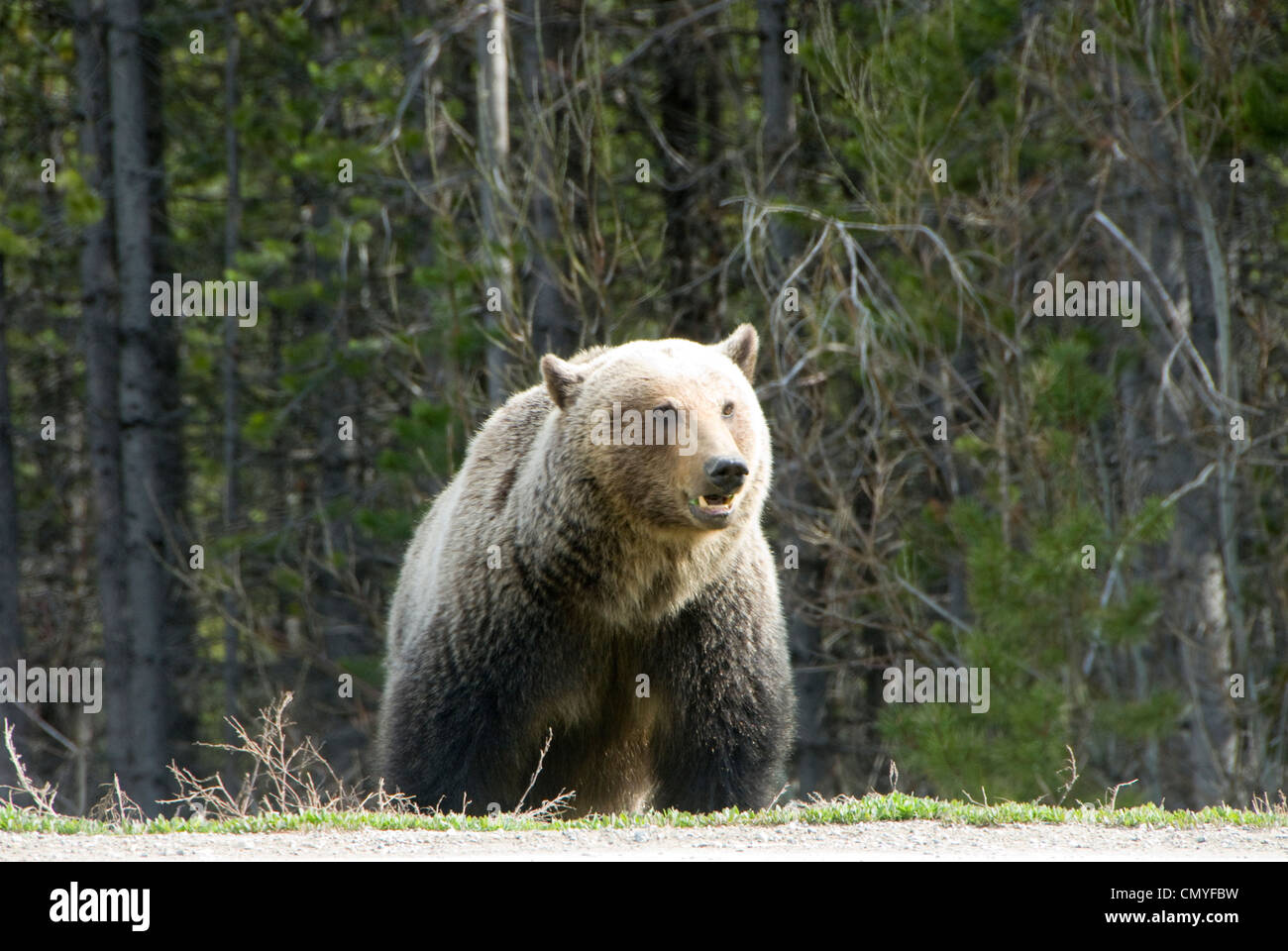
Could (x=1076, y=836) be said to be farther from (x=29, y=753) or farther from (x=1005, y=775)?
(x=29, y=753)

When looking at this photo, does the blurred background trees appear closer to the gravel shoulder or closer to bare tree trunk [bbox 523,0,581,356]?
bare tree trunk [bbox 523,0,581,356]

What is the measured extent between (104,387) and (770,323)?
9.73 m

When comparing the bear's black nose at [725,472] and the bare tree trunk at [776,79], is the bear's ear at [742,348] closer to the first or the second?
the bear's black nose at [725,472]

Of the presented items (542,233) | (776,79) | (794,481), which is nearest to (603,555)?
(794,481)

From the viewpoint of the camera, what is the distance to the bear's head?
574 centimetres

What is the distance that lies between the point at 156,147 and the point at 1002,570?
39.9ft

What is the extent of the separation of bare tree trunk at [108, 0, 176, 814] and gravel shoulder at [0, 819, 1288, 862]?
38.3 ft

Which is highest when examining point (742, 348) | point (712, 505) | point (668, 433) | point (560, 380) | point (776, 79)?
point (776, 79)

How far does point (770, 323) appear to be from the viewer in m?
10.7

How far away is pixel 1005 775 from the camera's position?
9586 mm

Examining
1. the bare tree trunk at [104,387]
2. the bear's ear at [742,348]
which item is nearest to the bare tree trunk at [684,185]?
the bare tree trunk at [104,387]

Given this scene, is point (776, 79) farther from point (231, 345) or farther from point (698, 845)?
point (698, 845)

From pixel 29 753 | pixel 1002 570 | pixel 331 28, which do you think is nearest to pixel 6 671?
pixel 29 753

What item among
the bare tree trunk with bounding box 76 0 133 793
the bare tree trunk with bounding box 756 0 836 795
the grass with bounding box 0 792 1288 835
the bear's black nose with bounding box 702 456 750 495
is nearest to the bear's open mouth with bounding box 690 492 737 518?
the bear's black nose with bounding box 702 456 750 495
